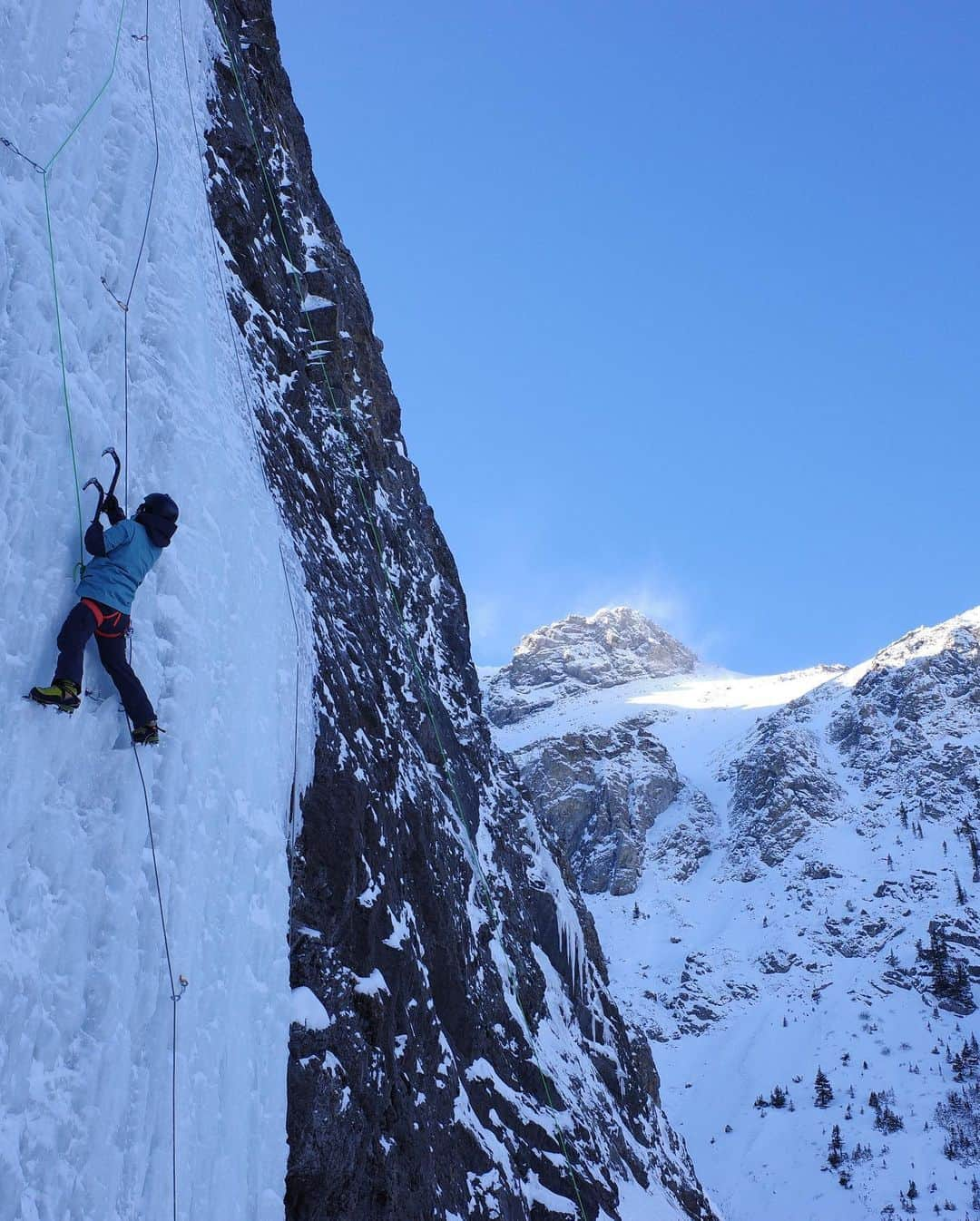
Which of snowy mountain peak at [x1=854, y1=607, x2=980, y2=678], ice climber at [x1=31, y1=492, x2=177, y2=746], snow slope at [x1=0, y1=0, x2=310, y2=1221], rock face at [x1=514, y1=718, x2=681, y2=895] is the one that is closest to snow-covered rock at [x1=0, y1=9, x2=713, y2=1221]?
snow slope at [x1=0, y1=0, x2=310, y2=1221]

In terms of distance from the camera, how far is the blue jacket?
5902mm

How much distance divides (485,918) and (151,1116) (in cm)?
1125

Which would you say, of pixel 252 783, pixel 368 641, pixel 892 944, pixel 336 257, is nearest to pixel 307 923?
pixel 252 783

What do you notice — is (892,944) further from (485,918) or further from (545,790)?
(485,918)

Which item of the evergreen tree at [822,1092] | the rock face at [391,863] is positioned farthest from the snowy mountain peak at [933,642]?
the rock face at [391,863]

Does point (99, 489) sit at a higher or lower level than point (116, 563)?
higher

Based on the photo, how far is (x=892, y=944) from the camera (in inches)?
3250

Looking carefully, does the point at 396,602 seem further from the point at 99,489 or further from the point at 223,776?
the point at 99,489

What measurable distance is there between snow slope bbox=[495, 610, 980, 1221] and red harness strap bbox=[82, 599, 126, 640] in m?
59.1

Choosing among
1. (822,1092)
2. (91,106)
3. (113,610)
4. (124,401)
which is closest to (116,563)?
(113,610)

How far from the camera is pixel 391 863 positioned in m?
11.5

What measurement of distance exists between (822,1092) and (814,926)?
24713mm

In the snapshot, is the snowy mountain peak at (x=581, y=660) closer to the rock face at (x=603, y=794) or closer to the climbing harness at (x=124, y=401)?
the rock face at (x=603, y=794)

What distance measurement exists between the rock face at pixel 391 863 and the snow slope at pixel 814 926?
4128cm
